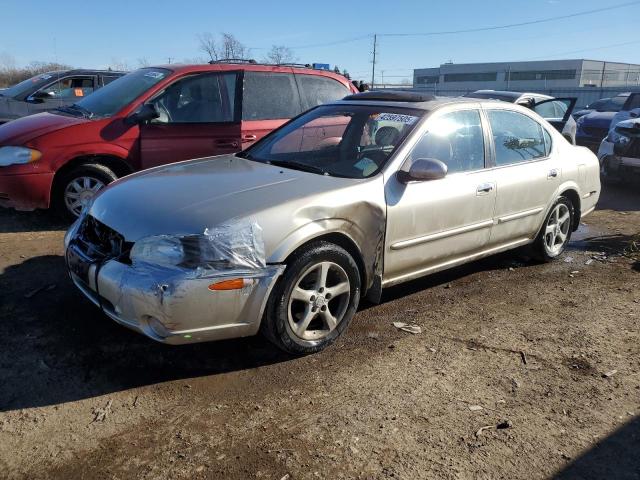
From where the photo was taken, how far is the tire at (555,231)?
529 cm

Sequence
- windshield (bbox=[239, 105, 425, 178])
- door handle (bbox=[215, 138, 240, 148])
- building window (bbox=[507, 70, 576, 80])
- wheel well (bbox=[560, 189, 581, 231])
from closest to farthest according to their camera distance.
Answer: windshield (bbox=[239, 105, 425, 178]) < wheel well (bbox=[560, 189, 581, 231]) < door handle (bbox=[215, 138, 240, 148]) < building window (bbox=[507, 70, 576, 80])

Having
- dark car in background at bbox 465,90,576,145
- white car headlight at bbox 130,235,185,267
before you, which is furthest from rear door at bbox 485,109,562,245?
dark car in background at bbox 465,90,576,145

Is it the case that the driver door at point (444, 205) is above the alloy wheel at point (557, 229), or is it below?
above

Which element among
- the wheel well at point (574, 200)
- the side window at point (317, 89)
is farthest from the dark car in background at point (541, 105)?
the wheel well at point (574, 200)

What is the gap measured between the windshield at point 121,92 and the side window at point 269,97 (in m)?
0.97

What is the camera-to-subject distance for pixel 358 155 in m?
4.20

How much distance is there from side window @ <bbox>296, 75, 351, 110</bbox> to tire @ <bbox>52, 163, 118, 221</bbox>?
2.64 meters

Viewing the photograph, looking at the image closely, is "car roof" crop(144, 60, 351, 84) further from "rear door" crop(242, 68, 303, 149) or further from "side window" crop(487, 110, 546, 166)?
"side window" crop(487, 110, 546, 166)

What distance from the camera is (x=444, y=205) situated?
407 cm

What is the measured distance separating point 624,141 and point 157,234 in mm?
8679

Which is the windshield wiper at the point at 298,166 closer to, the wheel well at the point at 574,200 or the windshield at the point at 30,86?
the wheel well at the point at 574,200

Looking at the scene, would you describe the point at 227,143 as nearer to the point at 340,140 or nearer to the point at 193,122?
the point at 193,122

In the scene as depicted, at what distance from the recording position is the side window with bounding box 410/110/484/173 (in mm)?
4102

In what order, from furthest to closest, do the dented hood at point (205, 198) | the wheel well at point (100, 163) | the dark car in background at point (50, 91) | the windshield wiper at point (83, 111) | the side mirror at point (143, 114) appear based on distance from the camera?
the dark car in background at point (50, 91) < the windshield wiper at point (83, 111) < the side mirror at point (143, 114) < the wheel well at point (100, 163) < the dented hood at point (205, 198)
